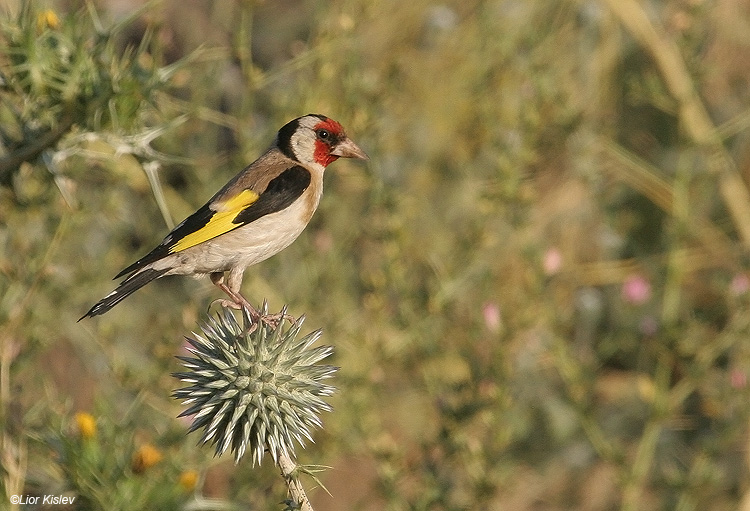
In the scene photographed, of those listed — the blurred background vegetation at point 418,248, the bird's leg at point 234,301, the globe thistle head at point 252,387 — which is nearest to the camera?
the globe thistle head at point 252,387

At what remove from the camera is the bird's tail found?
3.32 meters

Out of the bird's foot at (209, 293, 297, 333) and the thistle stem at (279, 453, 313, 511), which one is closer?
the thistle stem at (279, 453, 313, 511)

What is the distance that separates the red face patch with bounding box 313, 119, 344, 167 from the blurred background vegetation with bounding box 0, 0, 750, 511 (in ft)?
1.93

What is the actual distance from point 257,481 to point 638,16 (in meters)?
3.80

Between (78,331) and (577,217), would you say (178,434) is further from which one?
(577,217)

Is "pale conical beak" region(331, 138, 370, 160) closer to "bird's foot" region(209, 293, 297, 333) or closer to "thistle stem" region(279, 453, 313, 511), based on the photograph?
"bird's foot" region(209, 293, 297, 333)

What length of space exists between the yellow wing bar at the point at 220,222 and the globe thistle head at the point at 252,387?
0.66 metres

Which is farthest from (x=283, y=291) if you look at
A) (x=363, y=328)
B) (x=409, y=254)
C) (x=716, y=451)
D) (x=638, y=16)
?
(x=638, y=16)

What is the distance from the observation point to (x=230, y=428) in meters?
2.81

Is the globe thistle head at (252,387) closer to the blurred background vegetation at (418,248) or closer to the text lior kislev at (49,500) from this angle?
the blurred background vegetation at (418,248)

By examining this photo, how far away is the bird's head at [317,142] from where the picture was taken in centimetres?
402

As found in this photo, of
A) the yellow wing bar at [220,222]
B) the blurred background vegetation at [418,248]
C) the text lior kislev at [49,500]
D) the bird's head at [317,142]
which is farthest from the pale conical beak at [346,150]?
the text lior kislev at [49,500]

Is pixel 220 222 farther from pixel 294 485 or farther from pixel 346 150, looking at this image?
pixel 294 485

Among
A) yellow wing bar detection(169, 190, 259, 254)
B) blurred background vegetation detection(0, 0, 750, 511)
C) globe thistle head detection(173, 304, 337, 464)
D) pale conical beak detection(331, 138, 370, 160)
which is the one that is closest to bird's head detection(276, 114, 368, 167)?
pale conical beak detection(331, 138, 370, 160)
